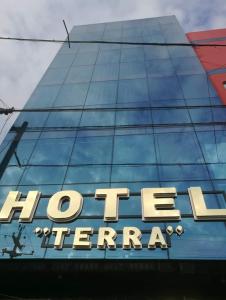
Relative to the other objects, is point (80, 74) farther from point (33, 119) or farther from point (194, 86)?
point (194, 86)

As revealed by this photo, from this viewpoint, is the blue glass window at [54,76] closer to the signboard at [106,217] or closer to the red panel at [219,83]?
the red panel at [219,83]

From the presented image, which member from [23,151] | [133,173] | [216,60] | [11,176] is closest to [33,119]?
[23,151]

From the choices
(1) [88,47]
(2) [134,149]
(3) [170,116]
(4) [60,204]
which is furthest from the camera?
(1) [88,47]

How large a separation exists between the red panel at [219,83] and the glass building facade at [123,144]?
493mm

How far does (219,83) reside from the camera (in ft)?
79.9

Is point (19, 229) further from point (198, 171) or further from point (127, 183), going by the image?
point (198, 171)

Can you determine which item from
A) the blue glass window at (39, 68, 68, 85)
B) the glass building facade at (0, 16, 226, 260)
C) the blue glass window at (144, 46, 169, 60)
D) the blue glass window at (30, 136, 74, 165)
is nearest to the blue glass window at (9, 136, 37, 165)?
the glass building facade at (0, 16, 226, 260)

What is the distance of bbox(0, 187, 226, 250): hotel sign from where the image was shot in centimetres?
1370

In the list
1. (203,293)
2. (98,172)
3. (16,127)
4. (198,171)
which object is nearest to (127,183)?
(98,172)

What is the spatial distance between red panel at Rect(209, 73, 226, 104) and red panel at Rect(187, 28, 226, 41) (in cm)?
869

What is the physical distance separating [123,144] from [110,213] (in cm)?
648

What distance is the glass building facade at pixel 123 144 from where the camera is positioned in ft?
48.4

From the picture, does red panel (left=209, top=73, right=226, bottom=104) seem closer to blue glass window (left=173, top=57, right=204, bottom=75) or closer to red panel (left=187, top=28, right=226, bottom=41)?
blue glass window (left=173, top=57, right=204, bottom=75)

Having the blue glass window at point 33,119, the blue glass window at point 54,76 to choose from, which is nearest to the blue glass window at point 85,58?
the blue glass window at point 54,76
